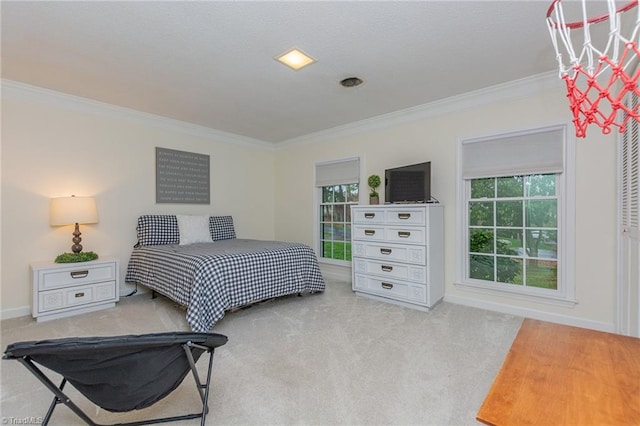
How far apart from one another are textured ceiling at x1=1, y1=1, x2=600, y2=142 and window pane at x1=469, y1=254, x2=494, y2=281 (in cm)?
185

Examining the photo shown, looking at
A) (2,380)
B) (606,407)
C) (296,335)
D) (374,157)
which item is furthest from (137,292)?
(606,407)

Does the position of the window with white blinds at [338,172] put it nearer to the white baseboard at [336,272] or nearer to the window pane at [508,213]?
the white baseboard at [336,272]

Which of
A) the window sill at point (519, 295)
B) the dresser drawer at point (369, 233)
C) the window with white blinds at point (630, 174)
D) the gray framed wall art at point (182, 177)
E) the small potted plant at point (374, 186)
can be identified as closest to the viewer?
the window with white blinds at point (630, 174)

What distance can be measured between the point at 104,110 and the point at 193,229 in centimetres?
178

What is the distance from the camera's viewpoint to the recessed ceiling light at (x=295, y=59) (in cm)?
245

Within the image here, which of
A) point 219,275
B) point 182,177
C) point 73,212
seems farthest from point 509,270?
point 73,212

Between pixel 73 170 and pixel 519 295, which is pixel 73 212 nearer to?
pixel 73 170

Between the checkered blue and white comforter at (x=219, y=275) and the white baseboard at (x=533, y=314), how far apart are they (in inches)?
66.0

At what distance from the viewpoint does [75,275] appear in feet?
10.2

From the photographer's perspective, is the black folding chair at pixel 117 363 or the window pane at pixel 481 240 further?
the window pane at pixel 481 240

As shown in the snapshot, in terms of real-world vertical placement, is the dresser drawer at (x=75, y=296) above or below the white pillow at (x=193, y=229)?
below

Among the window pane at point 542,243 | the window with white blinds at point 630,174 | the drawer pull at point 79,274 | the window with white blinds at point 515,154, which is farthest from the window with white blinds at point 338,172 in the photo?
the drawer pull at point 79,274

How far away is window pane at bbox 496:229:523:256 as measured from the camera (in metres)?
3.11

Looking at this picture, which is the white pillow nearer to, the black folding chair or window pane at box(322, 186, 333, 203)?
window pane at box(322, 186, 333, 203)
